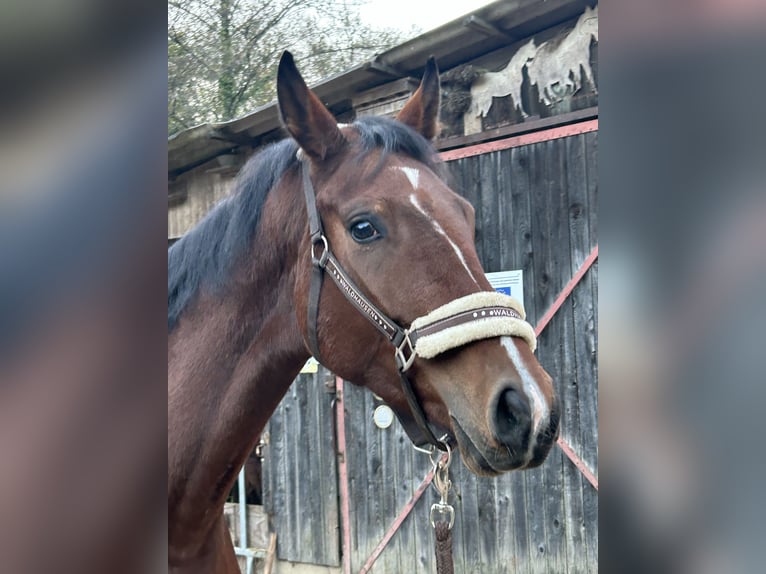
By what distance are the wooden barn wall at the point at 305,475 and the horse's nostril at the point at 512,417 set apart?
2.57 metres

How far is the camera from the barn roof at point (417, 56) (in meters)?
2.59

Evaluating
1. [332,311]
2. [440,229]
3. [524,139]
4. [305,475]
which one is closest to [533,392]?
[440,229]

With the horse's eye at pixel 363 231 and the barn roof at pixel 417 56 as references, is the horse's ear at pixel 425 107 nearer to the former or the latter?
the horse's eye at pixel 363 231

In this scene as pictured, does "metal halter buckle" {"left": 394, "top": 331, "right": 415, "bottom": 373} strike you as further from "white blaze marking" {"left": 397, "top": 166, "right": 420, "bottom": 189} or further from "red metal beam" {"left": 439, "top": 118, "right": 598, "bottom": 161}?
"red metal beam" {"left": 439, "top": 118, "right": 598, "bottom": 161}

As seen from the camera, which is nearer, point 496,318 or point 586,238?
point 496,318

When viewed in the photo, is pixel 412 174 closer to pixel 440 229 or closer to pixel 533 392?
pixel 440 229

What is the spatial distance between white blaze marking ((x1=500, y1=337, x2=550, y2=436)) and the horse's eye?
1.36 ft

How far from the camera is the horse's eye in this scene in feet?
4.37
